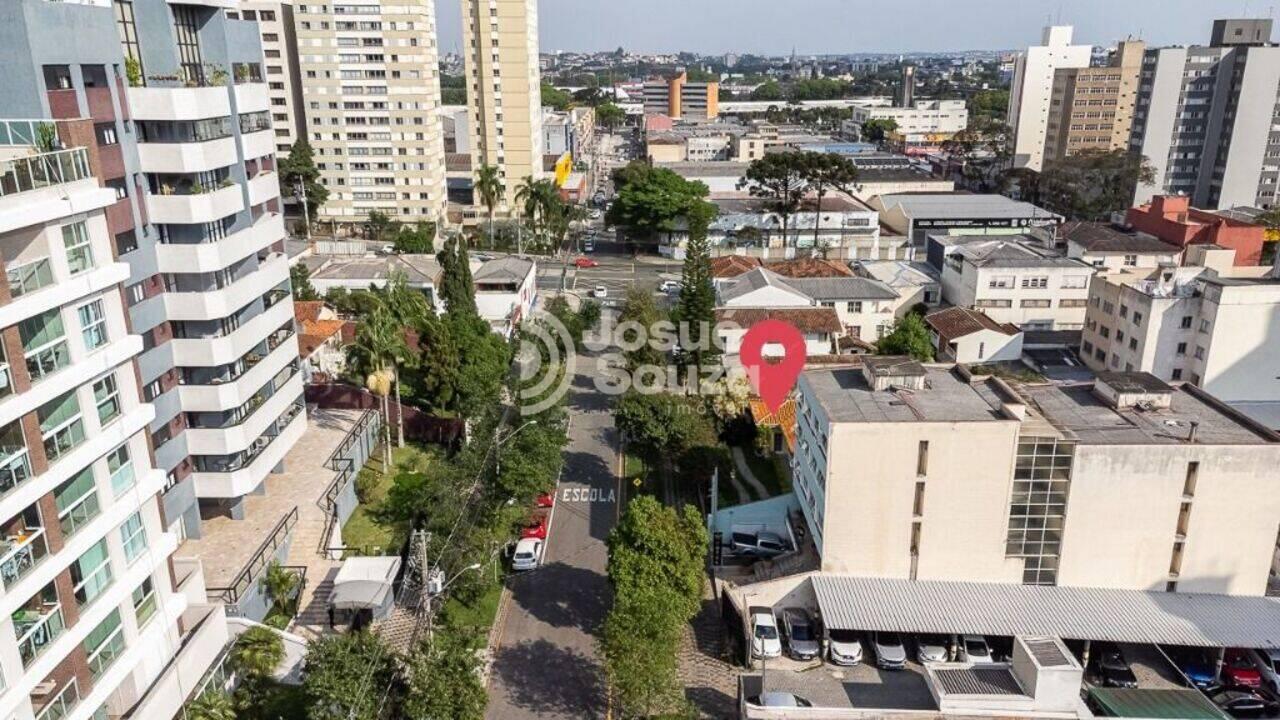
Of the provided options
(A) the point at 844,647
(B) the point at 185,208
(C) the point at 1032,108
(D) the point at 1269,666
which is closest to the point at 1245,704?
(D) the point at 1269,666

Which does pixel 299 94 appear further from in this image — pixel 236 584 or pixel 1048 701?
pixel 1048 701

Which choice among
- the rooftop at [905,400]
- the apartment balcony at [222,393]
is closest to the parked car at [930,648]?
the rooftop at [905,400]

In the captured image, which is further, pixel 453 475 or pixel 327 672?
pixel 453 475

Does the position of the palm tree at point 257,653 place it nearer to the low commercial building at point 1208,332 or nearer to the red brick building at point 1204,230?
the low commercial building at point 1208,332

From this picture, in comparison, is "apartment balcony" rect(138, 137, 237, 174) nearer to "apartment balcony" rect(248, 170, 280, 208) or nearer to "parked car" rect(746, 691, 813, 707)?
"apartment balcony" rect(248, 170, 280, 208)

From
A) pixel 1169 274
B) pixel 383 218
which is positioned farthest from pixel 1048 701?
pixel 383 218

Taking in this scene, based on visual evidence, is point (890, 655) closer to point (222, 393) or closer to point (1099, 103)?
point (222, 393)

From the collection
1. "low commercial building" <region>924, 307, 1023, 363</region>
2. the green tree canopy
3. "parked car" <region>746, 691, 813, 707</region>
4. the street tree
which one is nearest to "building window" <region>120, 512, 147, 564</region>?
"parked car" <region>746, 691, 813, 707</region>
